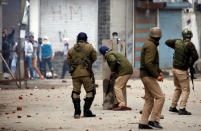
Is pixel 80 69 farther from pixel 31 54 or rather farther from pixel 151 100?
pixel 31 54

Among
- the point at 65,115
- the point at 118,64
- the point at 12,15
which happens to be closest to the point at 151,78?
the point at 65,115

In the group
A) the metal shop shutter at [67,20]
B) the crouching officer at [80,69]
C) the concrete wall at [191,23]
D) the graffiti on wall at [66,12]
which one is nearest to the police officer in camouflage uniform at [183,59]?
the crouching officer at [80,69]

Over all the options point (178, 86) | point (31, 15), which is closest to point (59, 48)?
point (31, 15)

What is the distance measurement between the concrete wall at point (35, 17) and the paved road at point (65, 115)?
11502 millimetres

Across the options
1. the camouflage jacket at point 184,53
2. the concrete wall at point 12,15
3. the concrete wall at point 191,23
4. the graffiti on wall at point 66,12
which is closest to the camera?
the camouflage jacket at point 184,53

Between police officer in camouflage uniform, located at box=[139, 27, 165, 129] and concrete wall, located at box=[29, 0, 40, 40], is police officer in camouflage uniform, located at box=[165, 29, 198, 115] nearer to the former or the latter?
police officer in camouflage uniform, located at box=[139, 27, 165, 129]

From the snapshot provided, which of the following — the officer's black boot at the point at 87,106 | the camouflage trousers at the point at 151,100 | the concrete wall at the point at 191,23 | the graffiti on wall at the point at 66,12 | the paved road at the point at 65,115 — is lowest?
the paved road at the point at 65,115

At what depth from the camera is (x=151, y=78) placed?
34.7ft

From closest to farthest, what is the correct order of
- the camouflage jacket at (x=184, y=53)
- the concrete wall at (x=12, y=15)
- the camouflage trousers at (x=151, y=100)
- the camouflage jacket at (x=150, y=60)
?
1. the camouflage jacket at (x=150, y=60)
2. the camouflage trousers at (x=151, y=100)
3. the camouflage jacket at (x=184, y=53)
4. the concrete wall at (x=12, y=15)

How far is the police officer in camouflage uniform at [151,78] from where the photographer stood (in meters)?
10.4

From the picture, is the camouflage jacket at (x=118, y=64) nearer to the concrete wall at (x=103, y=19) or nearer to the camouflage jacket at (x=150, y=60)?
the camouflage jacket at (x=150, y=60)

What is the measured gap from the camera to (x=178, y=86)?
13.2 meters

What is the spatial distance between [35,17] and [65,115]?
1830 cm

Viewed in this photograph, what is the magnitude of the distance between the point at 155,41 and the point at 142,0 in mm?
21332
